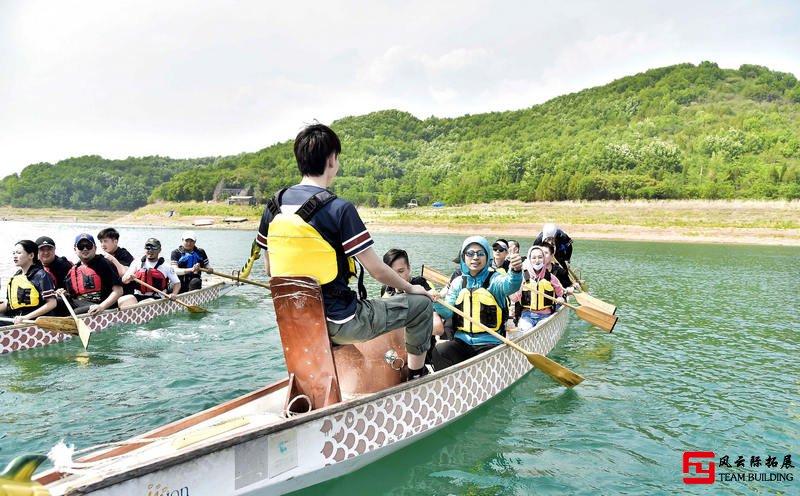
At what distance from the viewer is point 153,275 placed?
11797mm

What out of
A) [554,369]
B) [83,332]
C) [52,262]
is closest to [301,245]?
[554,369]

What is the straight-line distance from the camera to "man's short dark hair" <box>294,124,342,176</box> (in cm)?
362

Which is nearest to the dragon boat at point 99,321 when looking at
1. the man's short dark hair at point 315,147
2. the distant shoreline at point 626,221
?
the man's short dark hair at point 315,147

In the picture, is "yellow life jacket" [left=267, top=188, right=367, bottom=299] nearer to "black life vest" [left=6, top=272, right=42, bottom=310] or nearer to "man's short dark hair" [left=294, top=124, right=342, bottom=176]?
"man's short dark hair" [left=294, top=124, right=342, bottom=176]

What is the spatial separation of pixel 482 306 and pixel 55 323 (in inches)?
305

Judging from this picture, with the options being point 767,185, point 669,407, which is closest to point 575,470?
point 669,407

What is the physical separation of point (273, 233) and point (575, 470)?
398 cm

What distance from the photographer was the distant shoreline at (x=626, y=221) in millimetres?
40844

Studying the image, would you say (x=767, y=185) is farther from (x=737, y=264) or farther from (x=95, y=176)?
(x=95, y=176)

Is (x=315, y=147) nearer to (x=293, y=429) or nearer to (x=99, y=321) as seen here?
(x=293, y=429)

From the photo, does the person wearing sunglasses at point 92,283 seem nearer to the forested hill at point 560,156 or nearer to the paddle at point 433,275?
the paddle at point 433,275

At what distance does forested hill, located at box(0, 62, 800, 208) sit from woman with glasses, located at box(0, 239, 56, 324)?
61.3 meters

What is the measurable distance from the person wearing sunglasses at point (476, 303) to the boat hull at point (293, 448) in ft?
1.79

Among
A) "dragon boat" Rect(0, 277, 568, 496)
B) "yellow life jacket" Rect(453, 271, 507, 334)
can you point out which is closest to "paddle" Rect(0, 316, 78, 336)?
"dragon boat" Rect(0, 277, 568, 496)
